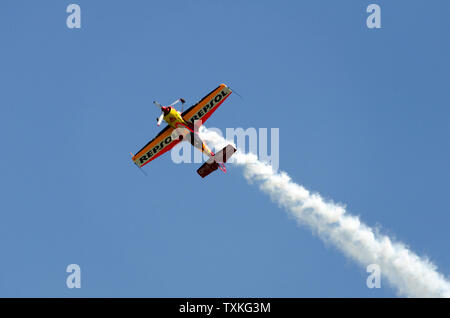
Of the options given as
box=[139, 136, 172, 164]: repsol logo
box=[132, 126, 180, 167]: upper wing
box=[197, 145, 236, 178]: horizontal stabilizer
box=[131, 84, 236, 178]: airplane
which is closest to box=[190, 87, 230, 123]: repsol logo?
box=[131, 84, 236, 178]: airplane

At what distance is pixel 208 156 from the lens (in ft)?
221

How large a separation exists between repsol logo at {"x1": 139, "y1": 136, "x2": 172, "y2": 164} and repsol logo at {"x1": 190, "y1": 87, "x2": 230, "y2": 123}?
3.38m

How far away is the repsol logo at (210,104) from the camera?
67.4 m

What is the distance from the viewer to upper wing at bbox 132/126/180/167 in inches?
2702

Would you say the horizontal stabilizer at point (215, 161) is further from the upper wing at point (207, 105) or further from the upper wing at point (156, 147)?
the upper wing at point (156, 147)

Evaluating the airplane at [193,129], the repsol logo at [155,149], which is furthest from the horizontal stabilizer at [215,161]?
the repsol logo at [155,149]

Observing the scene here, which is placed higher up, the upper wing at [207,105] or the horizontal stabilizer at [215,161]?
the upper wing at [207,105]

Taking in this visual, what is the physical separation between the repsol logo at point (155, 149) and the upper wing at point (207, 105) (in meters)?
3.17

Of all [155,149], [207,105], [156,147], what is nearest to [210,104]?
[207,105]

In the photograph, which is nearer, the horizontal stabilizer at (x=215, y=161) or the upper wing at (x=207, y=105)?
the horizontal stabilizer at (x=215, y=161)

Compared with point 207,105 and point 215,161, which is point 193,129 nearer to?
point 207,105
